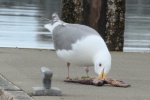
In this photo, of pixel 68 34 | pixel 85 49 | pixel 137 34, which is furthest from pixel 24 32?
pixel 85 49

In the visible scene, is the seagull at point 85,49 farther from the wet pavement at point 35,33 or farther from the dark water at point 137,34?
the dark water at point 137,34

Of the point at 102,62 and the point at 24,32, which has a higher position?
the point at 24,32

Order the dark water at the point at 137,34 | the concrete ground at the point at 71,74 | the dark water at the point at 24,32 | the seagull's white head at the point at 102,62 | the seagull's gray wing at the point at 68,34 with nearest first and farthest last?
1. the concrete ground at the point at 71,74
2. the seagull's white head at the point at 102,62
3. the seagull's gray wing at the point at 68,34
4. the dark water at the point at 24,32
5. the dark water at the point at 137,34

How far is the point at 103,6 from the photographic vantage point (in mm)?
13781

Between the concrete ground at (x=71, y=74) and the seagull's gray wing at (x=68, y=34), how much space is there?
560 millimetres

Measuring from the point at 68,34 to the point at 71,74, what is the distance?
1.17m

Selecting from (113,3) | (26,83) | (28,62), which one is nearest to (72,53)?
(26,83)

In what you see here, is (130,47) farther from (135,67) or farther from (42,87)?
(42,87)

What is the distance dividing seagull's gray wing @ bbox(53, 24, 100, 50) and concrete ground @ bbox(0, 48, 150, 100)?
0.56 meters

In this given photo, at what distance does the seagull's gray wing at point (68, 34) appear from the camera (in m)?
8.48

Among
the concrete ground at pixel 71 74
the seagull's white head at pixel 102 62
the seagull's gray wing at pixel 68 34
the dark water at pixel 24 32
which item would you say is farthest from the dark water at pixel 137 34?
the seagull's white head at pixel 102 62

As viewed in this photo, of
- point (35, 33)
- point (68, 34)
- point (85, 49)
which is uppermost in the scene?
point (35, 33)

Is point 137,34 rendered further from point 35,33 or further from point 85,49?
point 85,49

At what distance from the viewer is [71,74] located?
9.68 m
